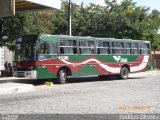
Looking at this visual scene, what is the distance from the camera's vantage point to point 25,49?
2348cm

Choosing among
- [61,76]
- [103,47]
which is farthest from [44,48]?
[103,47]

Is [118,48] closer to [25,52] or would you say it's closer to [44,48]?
[44,48]

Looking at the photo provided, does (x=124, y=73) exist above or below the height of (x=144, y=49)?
below

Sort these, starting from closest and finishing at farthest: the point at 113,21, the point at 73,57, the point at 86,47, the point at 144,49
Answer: the point at 73,57, the point at 86,47, the point at 144,49, the point at 113,21

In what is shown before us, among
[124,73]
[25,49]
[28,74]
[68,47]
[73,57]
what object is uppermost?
[68,47]

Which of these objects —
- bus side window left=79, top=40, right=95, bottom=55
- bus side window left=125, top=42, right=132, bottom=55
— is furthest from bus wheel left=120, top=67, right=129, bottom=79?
bus side window left=79, top=40, right=95, bottom=55

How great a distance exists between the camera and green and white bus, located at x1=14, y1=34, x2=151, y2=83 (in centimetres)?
2302

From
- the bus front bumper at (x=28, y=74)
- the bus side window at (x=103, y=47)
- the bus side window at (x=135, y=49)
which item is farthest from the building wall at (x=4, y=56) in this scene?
the bus front bumper at (x=28, y=74)

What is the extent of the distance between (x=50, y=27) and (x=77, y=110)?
23658 millimetres

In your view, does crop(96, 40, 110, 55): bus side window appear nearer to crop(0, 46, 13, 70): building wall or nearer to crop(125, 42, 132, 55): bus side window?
crop(125, 42, 132, 55): bus side window

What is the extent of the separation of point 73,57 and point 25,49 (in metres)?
3.07

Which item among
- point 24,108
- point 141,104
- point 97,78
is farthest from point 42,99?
point 97,78

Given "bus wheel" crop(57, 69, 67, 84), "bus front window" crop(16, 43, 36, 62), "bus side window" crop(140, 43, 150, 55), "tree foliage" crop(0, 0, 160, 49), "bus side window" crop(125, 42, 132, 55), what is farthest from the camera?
"tree foliage" crop(0, 0, 160, 49)

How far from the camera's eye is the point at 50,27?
3566 centimetres
